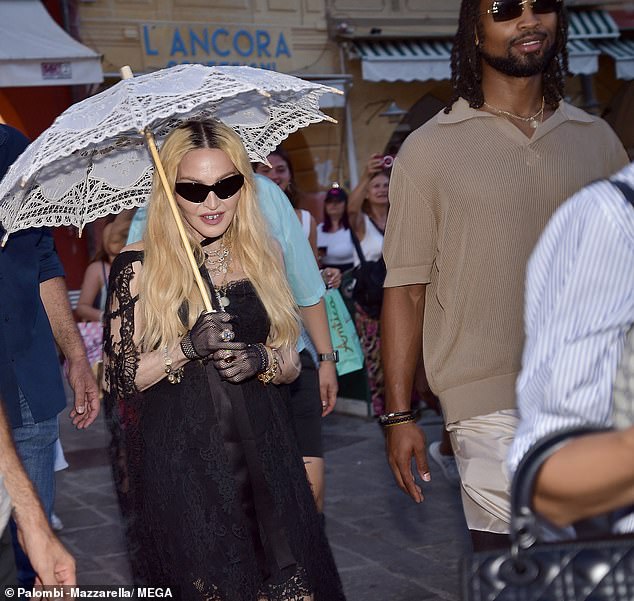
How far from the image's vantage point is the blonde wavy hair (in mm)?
3877

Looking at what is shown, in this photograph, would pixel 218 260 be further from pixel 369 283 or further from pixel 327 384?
pixel 369 283

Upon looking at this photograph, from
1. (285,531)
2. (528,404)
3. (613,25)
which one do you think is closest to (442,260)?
(285,531)

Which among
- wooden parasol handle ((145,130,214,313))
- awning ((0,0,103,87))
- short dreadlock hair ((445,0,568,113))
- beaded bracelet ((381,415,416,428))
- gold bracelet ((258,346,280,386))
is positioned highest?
short dreadlock hair ((445,0,568,113))

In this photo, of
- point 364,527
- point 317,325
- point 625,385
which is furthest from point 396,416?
point 364,527

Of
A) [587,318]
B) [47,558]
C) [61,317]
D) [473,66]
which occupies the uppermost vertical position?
[587,318]

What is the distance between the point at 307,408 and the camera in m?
4.64

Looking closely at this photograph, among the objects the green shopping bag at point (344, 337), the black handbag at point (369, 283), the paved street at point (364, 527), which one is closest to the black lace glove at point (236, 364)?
the paved street at point (364, 527)

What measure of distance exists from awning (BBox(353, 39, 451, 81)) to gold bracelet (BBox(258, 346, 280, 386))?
13.4 m

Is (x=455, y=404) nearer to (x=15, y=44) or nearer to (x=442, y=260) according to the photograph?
(x=442, y=260)

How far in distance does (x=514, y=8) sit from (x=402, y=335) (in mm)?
1083

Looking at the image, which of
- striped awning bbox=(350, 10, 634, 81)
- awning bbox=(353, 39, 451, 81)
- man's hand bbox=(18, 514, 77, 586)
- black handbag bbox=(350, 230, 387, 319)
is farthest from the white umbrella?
awning bbox=(353, 39, 451, 81)

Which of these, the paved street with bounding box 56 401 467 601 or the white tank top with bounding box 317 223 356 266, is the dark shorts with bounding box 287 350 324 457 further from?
the white tank top with bounding box 317 223 356 266

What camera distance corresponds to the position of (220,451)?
3.76 m

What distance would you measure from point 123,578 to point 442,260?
Answer: 2.92 m
